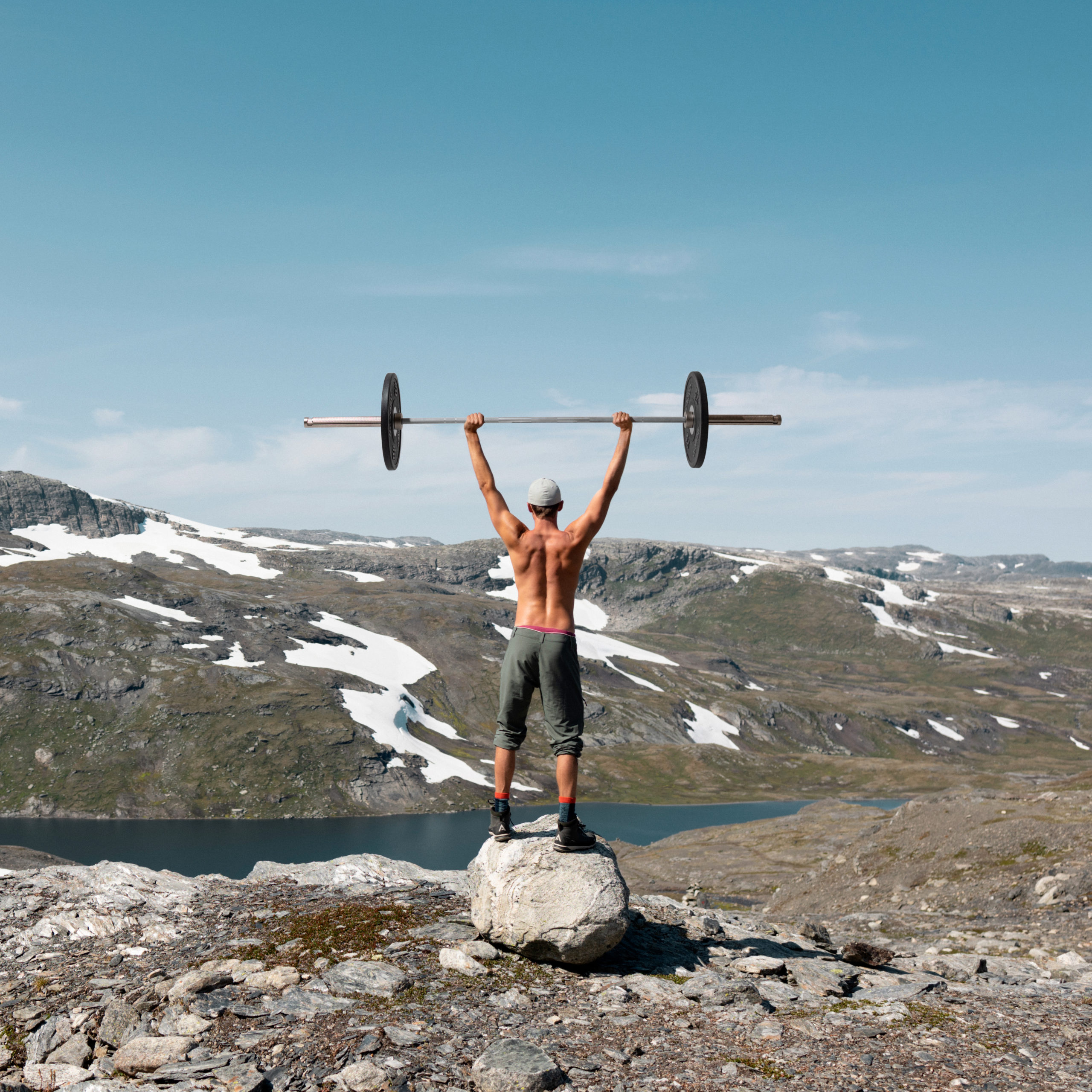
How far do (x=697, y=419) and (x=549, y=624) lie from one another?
13.6ft

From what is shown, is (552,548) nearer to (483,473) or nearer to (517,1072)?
(483,473)

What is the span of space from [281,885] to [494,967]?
709 centimetres

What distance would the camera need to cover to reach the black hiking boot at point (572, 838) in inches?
521

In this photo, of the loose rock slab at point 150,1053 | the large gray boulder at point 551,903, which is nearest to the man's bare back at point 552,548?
the large gray boulder at point 551,903

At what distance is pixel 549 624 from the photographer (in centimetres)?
1316

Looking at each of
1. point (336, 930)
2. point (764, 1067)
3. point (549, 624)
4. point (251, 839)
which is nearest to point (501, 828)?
point (336, 930)

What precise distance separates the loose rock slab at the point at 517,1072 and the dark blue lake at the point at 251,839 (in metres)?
146

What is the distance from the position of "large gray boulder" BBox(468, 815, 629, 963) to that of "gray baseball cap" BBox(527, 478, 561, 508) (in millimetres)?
5660

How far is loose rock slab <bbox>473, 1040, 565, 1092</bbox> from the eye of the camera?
8.90m

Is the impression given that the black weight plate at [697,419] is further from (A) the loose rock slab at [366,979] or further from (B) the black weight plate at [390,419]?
(A) the loose rock slab at [366,979]

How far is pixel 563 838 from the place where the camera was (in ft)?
43.6

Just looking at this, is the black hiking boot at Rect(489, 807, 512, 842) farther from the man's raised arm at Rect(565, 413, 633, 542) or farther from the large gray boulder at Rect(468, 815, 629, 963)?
the man's raised arm at Rect(565, 413, 633, 542)

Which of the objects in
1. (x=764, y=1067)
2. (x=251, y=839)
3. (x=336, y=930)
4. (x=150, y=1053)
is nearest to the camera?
(x=764, y=1067)

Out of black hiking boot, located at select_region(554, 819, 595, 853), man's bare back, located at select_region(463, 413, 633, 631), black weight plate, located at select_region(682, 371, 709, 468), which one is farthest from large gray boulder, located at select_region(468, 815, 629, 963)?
black weight plate, located at select_region(682, 371, 709, 468)
